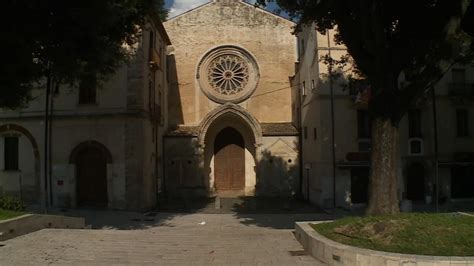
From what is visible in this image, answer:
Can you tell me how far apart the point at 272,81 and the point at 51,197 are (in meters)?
16.1

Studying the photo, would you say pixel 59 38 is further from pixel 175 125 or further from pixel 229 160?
pixel 229 160

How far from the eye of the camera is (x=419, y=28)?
11.8 meters

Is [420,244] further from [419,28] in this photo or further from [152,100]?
[152,100]

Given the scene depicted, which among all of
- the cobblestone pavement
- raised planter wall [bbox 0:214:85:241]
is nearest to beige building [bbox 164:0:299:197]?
raised planter wall [bbox 0:214:85:241]

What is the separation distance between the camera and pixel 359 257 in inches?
320

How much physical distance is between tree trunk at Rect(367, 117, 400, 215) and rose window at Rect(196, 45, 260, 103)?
23.4 meters

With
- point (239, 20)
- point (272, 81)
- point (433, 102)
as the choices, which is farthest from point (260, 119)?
point (433, 102)

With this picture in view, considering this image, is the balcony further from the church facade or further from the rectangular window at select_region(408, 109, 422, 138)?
the church facade

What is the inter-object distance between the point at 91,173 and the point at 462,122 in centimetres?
1991

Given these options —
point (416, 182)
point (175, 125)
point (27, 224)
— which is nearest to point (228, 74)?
point (175, 125)

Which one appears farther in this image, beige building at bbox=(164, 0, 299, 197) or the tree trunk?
beige building at bbox=(164, 0, 299, 197)

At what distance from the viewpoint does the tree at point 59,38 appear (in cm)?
1209

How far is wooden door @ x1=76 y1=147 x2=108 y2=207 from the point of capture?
82.1 feet

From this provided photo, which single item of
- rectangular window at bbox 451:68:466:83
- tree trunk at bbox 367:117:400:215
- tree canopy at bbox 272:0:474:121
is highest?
rectangular window at bbox 451:68:466:83
